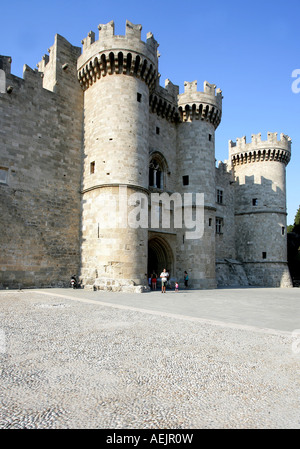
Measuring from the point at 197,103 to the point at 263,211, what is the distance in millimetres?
12076

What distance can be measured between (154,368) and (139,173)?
13186mm

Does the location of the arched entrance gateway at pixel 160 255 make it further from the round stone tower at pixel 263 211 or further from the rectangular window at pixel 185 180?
the round stone tower at pixel 263 211

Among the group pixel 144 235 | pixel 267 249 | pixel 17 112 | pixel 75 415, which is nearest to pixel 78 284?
pixel 144 235

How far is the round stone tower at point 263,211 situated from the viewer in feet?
91.7

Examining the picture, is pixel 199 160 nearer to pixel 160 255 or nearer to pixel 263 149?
pixel 160 255

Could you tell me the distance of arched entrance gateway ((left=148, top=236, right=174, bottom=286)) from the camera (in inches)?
796

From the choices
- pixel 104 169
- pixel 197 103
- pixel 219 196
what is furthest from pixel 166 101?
pixel 219 196

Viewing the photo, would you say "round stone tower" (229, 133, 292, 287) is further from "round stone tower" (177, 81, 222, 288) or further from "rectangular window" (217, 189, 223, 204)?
"round stone tower" (177, 81, 222, 288)

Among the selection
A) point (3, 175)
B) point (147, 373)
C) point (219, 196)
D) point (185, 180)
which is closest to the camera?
point (147, 373)

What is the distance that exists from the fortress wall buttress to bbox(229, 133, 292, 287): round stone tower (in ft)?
55.6

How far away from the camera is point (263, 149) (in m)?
→ 28.4

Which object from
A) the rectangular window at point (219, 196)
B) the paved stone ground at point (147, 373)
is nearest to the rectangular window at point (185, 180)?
the rectangular window at point (219, 196)

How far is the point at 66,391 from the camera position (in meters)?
3.35

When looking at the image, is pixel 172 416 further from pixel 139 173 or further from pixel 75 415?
pixel 139 173
